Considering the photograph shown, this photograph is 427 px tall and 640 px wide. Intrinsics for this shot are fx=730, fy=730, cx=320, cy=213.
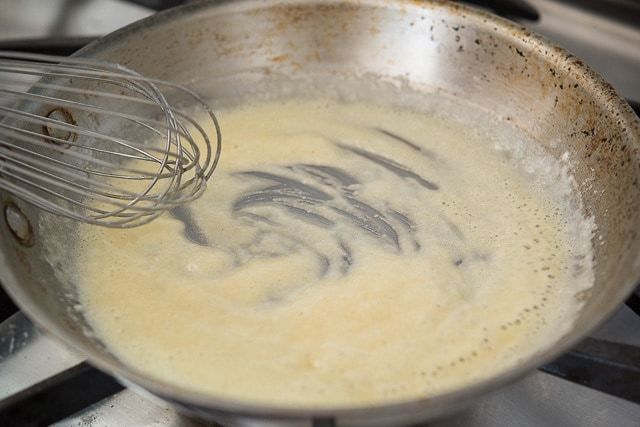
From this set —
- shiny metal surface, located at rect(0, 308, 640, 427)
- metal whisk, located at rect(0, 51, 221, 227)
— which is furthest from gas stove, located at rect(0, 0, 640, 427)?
metal whisk, located at rect(0, 51, 221, 227)


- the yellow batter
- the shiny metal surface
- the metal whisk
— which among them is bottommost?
the shiny metal surface

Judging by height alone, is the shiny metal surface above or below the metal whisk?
below

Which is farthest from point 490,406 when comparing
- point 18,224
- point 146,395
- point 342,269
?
point 18,224

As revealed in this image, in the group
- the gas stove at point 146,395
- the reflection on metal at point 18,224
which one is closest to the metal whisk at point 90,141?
the reflection on metal at point 18,224

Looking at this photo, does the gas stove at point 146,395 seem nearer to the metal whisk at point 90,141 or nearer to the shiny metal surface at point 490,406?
the shiny metal surface at point 490,406

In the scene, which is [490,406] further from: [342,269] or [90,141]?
[90,141]

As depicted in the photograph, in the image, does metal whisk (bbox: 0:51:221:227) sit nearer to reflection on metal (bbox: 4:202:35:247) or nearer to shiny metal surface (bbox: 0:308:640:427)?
reflection on metal (bbox: 4:202:35:247)

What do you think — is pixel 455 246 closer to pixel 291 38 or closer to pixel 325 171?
pixel 325 171
